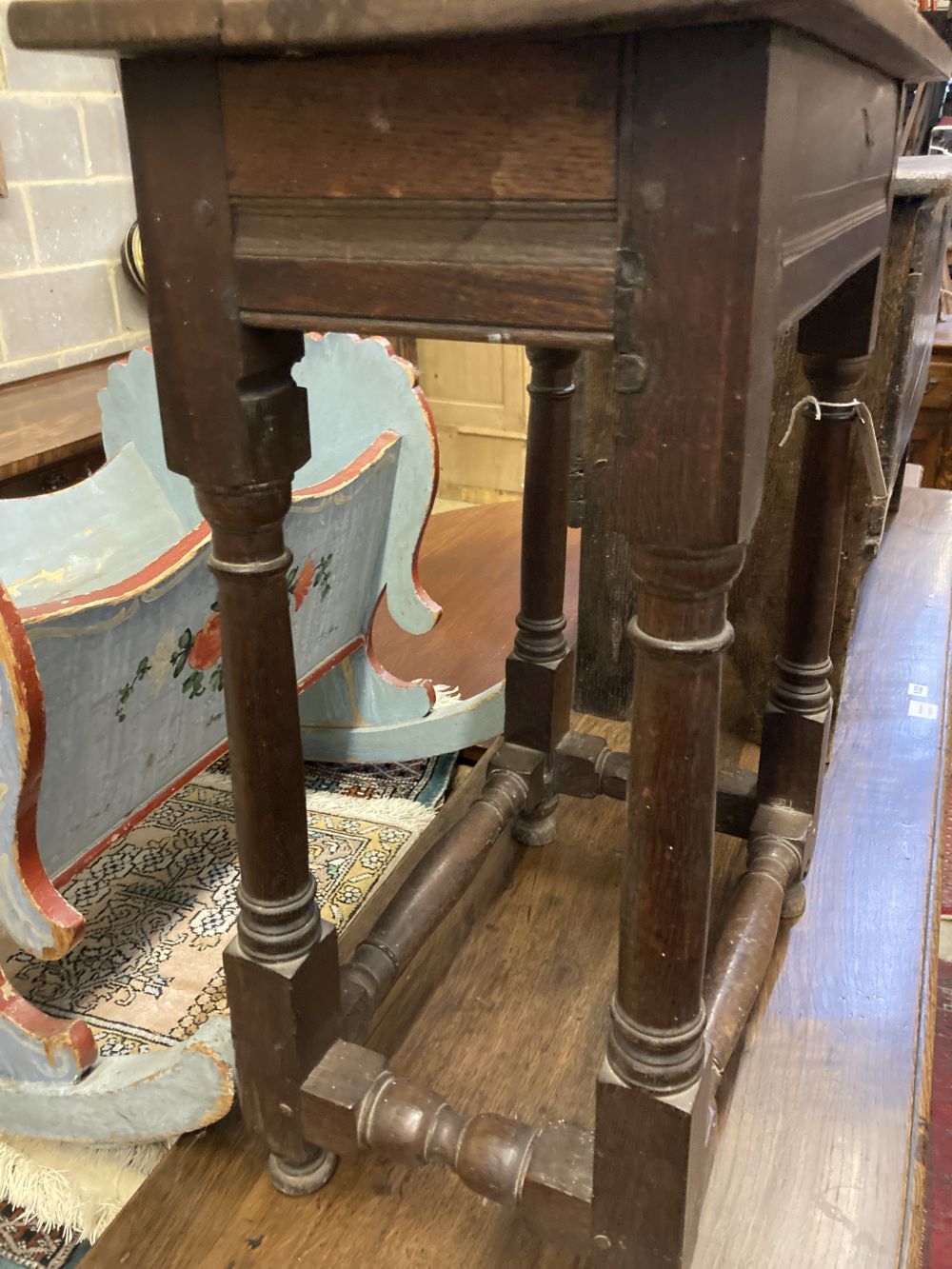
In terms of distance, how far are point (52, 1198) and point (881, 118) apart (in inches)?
48.6

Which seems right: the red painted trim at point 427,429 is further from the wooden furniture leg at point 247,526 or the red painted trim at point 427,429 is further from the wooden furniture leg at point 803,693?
the wooden furniture leg at point 247,526

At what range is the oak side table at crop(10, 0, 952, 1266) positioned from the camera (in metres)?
0.50

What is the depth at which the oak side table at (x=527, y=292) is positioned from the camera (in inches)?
19.8

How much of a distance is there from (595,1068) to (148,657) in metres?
0.61

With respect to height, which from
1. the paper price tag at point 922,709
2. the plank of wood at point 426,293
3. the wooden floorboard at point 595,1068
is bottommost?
the wooden floorboard at point 595,1068

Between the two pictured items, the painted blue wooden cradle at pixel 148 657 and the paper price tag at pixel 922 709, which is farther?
the paper price tag at pixel 922 709

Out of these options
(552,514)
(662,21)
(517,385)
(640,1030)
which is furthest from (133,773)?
(517,385)

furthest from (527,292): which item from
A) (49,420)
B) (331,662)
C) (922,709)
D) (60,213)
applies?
(60,213)

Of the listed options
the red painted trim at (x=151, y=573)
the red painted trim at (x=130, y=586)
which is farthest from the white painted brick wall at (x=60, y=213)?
the red painted trim at (x=130, y=586)

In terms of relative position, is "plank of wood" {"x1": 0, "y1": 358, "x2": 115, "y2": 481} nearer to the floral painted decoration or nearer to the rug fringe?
the floral painted decoration

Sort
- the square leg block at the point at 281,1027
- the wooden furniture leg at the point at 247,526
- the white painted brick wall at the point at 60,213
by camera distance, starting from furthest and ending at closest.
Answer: the white painted brick wall at the point at 60,213 → the square leg block at the point at 281,1027 → the wooden furniture leg at the point at 247,526

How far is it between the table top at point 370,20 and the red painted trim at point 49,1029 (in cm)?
83

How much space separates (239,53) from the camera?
571 mm

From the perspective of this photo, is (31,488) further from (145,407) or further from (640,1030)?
(640,1030)
